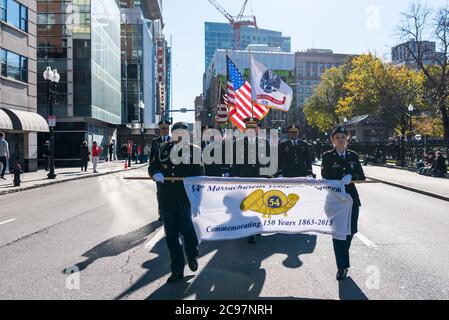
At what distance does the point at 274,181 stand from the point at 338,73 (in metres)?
73.8

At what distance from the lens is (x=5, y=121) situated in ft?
74.3

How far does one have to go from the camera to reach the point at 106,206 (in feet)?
40.4

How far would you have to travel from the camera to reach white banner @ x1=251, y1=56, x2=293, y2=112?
13.5m

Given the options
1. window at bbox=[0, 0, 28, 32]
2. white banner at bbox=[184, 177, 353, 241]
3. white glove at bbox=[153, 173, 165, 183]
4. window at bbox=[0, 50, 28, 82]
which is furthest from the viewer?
window at bbox=[0, 0, 28, 32]

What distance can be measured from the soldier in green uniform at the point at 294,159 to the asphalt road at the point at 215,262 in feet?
4.39

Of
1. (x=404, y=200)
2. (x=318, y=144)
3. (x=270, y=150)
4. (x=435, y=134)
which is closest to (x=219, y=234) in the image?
(x=270, y=150)

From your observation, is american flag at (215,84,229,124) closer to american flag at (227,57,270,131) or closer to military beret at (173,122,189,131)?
american flag at (227,57,270,131)

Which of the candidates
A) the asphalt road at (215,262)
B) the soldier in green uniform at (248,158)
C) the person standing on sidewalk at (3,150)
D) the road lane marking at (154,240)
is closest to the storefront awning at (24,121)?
the person standing on sidewalk at (3,150)

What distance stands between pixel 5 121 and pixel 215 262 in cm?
2022

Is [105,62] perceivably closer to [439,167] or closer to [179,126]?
[439,167]

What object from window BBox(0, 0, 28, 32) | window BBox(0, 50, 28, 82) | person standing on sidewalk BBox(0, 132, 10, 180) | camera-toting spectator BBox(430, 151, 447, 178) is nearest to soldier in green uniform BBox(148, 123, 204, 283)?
person standing on sidewalk BBox(0, 132, 10, 180)

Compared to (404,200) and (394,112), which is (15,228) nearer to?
(404,200)

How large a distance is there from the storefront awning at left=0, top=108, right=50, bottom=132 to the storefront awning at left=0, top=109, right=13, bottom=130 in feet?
0.59

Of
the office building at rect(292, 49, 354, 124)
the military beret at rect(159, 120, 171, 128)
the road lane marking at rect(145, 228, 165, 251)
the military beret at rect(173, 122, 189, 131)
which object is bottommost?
the road lane marking at rect(145, 228, 165, 251)
